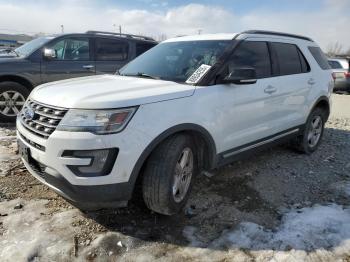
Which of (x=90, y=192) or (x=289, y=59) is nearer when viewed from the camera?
(x=90, y=192)

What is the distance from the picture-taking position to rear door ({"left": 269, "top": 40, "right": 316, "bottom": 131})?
4453 millimetres

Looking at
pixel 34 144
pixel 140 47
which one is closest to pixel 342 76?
pixel 140 47

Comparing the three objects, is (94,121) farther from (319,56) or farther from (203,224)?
(319,56)

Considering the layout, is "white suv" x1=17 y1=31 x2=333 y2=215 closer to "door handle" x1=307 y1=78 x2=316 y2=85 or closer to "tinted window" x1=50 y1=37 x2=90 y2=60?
"door handle" x1=307 y1=78 x2=316 y2=85

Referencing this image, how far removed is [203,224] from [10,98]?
4738 millimetres

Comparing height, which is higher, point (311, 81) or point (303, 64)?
point (303, 64)

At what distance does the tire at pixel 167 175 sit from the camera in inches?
119

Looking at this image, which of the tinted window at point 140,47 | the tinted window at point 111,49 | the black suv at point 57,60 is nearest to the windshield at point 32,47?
the black suv at point 57,60

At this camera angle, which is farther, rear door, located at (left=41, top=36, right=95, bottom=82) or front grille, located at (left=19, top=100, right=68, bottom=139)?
rear door, located at (left=41, top=36, right=95, bottom=82)

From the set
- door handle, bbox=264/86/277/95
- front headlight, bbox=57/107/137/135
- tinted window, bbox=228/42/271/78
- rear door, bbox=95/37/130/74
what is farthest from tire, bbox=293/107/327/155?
rear door, bbox=95/37/130/74

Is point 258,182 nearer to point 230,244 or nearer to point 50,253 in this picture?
point 230,244

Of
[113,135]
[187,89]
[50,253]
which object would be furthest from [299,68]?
[50,253]

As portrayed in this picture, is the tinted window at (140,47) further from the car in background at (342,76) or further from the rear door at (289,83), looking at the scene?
the car in background at (342,76)

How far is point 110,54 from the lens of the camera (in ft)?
25.0
